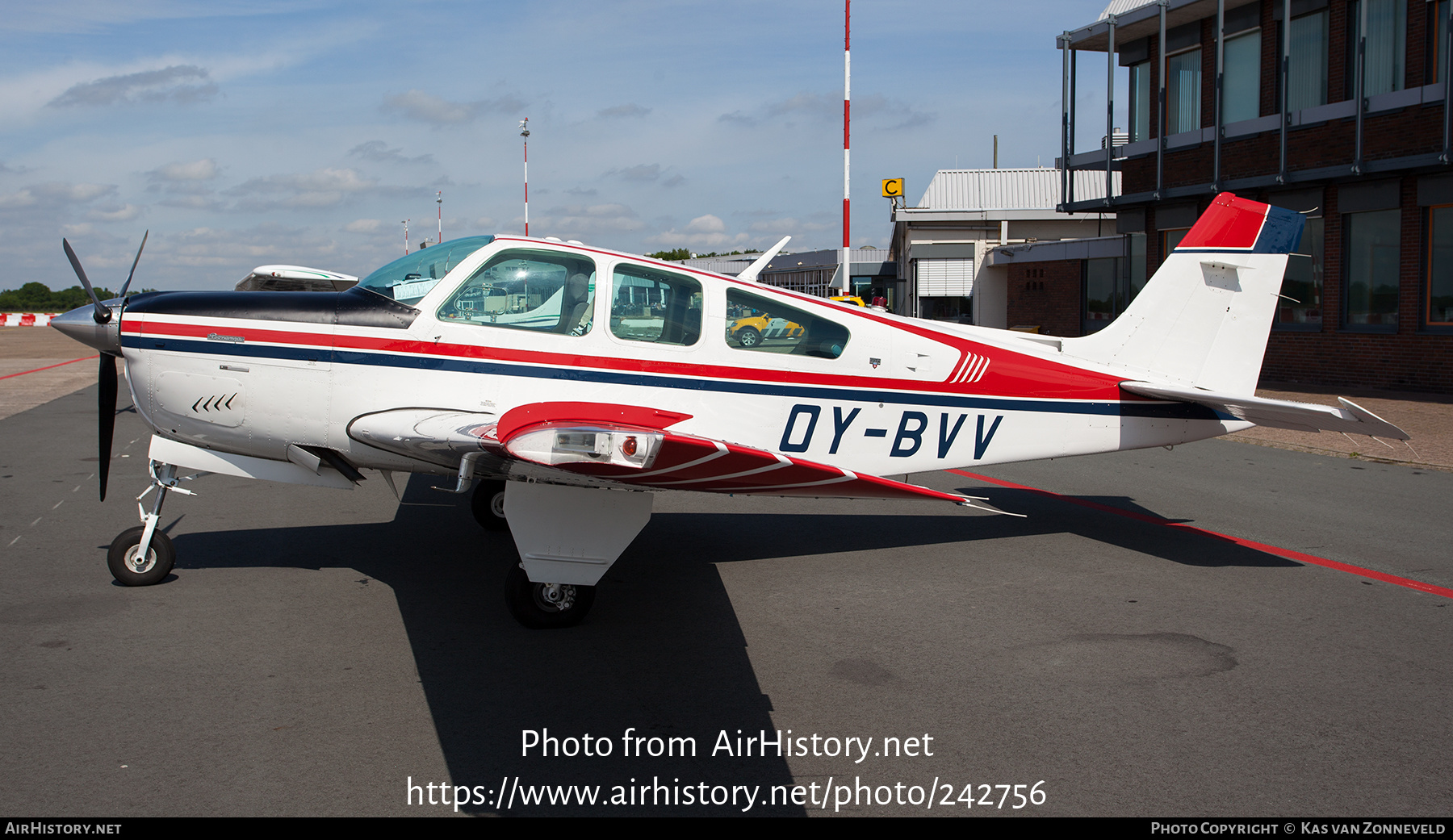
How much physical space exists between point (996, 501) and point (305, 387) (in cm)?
572

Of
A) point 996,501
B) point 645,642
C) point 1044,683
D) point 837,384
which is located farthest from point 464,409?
point 996,501

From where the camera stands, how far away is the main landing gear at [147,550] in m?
5.34

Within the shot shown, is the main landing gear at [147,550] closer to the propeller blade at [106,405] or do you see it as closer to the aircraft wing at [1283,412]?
the propeller blade at [106,405]

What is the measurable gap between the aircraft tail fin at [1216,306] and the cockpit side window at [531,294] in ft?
11.1

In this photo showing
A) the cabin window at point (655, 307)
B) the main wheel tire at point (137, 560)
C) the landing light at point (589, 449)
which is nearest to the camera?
the landing light at point (589, 449)

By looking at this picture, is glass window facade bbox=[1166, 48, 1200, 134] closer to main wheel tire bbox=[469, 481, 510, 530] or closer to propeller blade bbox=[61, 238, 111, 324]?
main wheel tire bbox=[469, 481, 510, 530]

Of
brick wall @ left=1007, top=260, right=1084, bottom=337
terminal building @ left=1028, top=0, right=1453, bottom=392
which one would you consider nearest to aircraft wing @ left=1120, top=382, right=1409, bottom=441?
terminal building @ left=1028, top=0, right=1453, bottom=392

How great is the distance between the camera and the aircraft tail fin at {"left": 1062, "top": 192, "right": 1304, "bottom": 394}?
6.41m

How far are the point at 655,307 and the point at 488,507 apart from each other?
248 cm

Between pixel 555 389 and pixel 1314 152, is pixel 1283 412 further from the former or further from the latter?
pixel 1314 152

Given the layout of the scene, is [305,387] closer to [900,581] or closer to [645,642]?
[645,642]

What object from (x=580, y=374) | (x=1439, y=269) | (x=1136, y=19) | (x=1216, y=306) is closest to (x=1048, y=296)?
(x=1136, y=19)

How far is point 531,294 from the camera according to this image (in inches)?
202

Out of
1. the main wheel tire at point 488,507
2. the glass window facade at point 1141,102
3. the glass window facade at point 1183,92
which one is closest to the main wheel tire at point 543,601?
the main wheel tire at point 488,507
